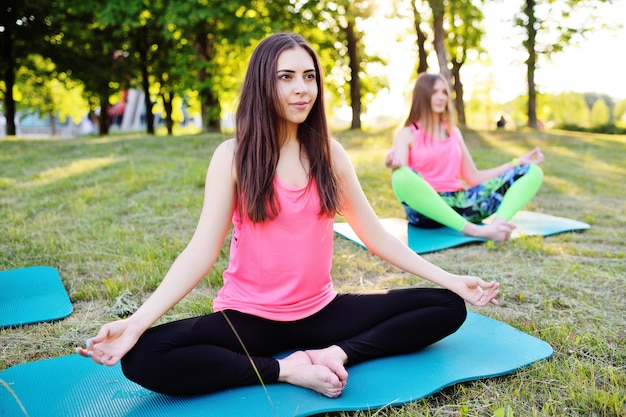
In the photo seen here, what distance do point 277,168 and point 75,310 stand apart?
1.66 metres

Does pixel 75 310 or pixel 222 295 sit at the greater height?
pixel 222 295

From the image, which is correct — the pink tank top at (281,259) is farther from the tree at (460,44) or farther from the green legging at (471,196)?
the tree at (460,44)

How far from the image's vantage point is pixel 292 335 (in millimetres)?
2193

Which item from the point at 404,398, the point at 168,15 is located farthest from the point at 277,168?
the point at 168,15

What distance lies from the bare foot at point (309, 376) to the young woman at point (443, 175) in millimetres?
2656

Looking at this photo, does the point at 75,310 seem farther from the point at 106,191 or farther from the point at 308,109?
the point at 106,191

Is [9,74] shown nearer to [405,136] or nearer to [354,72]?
[354,72]

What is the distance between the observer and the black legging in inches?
74.3

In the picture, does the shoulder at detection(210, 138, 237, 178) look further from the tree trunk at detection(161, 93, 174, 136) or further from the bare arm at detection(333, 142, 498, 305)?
the tree trunk at detection(161, 93, 174, 136)

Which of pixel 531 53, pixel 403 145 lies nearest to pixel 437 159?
pixel 403 145

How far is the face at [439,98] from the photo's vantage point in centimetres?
460

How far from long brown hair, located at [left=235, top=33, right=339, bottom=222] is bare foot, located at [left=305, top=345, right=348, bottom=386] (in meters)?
0.53

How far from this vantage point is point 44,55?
1602 centimetres

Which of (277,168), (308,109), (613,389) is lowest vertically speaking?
(613,389)
